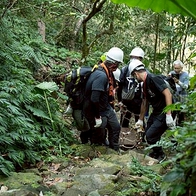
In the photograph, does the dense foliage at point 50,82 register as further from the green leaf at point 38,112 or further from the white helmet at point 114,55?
the white helmet at point 114,55

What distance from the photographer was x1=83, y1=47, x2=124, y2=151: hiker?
5.55 meters

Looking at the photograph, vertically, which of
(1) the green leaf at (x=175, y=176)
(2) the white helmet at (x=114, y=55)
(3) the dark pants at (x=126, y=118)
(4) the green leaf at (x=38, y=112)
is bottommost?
(3) the dark pants at (x=126, y=118)

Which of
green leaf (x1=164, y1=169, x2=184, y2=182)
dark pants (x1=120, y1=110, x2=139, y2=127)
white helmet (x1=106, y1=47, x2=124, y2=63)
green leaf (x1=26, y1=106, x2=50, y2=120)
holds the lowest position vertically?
dark pants (x1=120, y1=110, x2=139, y2=127)

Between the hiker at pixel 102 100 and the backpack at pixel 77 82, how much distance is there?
123 millimetres

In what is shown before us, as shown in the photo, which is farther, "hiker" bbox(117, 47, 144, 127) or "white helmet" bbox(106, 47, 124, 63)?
"hiker" bbox(117, 47, 144, 127)

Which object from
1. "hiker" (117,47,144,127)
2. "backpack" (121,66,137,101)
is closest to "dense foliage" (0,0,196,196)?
"hiker" (117,47,144,127)

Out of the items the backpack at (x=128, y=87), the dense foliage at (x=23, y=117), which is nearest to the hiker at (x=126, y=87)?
the backpack at (x=128, y=87)

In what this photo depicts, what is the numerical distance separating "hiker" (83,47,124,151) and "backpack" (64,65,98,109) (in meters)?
0.12

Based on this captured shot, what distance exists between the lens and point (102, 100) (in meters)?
5.87

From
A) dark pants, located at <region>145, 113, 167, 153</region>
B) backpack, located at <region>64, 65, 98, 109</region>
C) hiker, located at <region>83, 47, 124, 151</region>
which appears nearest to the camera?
dark pants, located at <region>145, 113, 167, 153</region>

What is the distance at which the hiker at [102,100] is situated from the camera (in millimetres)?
5555

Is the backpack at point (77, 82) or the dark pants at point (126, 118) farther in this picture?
the dark pants at point (126, 118)

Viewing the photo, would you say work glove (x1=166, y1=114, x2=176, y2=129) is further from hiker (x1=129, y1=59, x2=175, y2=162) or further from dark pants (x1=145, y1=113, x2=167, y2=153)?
dark pants (x1=145, y1=113, x2=167, y2=153)

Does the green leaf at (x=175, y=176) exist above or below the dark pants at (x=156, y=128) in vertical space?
above
